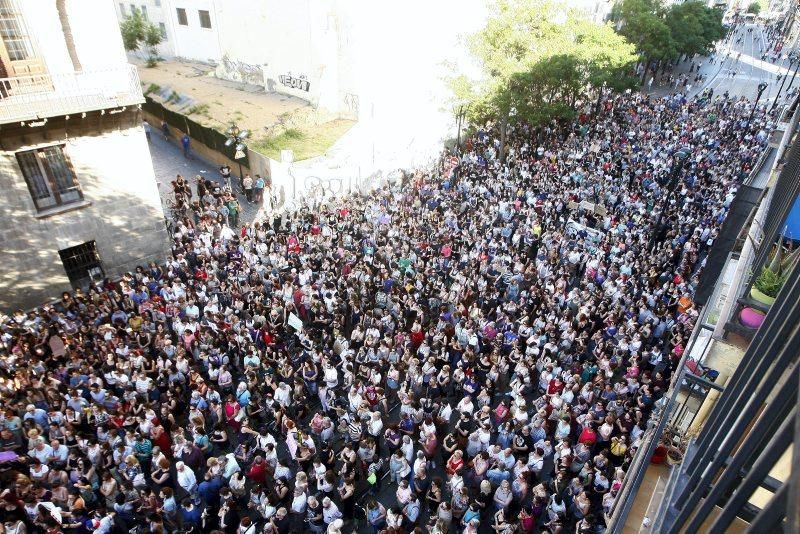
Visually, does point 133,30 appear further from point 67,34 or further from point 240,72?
point 67,34

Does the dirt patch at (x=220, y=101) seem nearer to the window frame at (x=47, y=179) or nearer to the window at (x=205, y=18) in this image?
the window at (x=205, y=18)

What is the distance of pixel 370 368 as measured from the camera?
12.0 metres

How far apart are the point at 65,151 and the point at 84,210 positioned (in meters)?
1.92

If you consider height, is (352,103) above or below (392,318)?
above

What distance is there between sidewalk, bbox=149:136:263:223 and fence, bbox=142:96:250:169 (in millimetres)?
1137

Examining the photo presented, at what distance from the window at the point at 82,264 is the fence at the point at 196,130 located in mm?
10670

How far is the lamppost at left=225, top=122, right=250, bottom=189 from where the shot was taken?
25.5 m

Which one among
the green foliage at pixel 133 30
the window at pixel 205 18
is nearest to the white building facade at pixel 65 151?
the window at pixel 205 18

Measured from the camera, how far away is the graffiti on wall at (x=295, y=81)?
34906mm

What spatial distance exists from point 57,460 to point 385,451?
6.48 m

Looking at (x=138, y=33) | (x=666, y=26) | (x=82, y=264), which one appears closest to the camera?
(x=82, y=264)

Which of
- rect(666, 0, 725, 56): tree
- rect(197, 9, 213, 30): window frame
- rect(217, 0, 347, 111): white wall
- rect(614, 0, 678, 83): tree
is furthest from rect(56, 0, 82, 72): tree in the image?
rect(666, 0, 725, 56): tree

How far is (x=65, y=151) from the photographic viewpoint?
15.6 m

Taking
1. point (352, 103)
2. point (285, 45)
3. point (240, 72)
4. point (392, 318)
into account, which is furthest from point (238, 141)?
point (392, 318)
